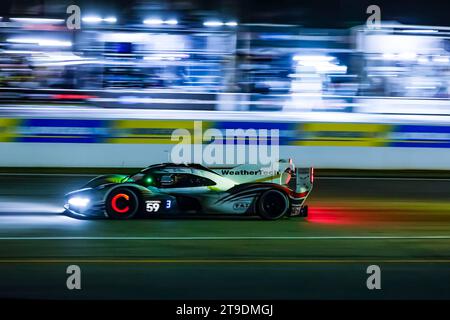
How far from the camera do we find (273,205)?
10.1 metres

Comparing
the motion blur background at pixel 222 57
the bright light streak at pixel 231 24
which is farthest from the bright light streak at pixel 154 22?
the bright light streak at pixel 231 24

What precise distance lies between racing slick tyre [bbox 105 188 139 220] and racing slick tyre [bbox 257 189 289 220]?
5.45 feet

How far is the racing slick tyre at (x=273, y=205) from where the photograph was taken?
10.0 metres

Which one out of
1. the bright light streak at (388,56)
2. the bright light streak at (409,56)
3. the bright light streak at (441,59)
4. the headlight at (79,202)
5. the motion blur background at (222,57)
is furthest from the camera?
the bright light streak at (441,59)

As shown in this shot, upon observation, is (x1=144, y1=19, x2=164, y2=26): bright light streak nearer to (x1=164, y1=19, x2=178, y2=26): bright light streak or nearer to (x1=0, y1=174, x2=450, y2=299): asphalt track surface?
(x1=164, y1=19, x2=178, y2=26): bright light streak

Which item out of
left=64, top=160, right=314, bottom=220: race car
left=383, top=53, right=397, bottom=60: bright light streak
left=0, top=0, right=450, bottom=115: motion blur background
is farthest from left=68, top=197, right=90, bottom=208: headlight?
left=383, top=53, right=397, bottom=60: bright light streak

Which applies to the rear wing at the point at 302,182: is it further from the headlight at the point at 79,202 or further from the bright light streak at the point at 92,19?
the bright light streak at the point at 92,19

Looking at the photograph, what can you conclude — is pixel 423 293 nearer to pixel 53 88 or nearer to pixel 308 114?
pixel 308 114

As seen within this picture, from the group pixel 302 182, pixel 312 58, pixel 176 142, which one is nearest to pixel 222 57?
pixel 312 58

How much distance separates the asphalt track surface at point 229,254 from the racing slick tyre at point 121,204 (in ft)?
0.50

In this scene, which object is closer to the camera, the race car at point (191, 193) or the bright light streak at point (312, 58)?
the race car at point (191, 193)

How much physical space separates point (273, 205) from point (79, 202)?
2588 millimetres

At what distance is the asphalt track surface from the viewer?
6.56 meters

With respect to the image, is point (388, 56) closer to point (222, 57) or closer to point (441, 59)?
point (441, 59)
